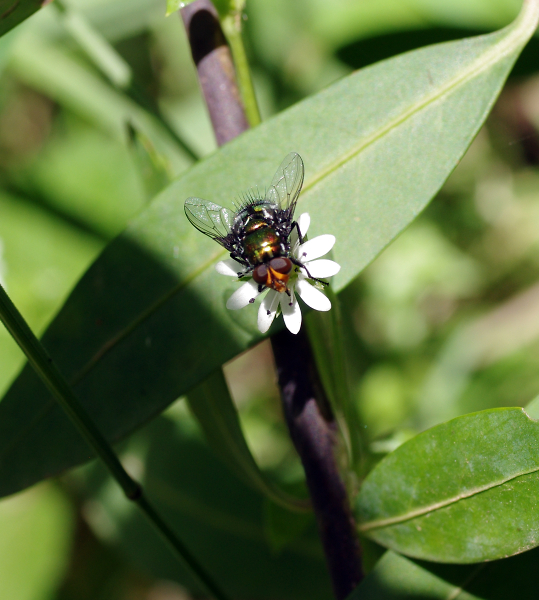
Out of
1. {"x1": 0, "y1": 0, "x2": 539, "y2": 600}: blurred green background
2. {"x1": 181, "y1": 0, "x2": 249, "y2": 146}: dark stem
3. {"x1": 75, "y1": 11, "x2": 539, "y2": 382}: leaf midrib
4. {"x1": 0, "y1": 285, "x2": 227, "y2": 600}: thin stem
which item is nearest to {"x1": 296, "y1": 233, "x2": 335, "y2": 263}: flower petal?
{"x1": 75, "y1": 11, "x2": 539, "y2": 382}: leaf midrib

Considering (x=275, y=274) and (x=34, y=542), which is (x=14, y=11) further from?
(x=34, y=542)

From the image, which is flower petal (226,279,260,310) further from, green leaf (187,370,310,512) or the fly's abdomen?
green leaf (187,370,310,512)

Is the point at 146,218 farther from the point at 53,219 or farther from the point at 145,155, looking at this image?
the point at 53,219

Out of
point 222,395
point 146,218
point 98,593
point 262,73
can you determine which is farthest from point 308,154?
point 98,593

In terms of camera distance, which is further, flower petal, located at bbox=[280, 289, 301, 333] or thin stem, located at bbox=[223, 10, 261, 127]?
thin stem, located at bbox=[223, 10, 261, 127]

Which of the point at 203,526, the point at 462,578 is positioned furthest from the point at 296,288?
the point at 203,526

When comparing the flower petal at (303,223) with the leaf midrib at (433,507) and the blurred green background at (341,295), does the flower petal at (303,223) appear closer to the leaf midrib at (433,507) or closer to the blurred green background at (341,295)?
the leaf midrib at (433,507)
